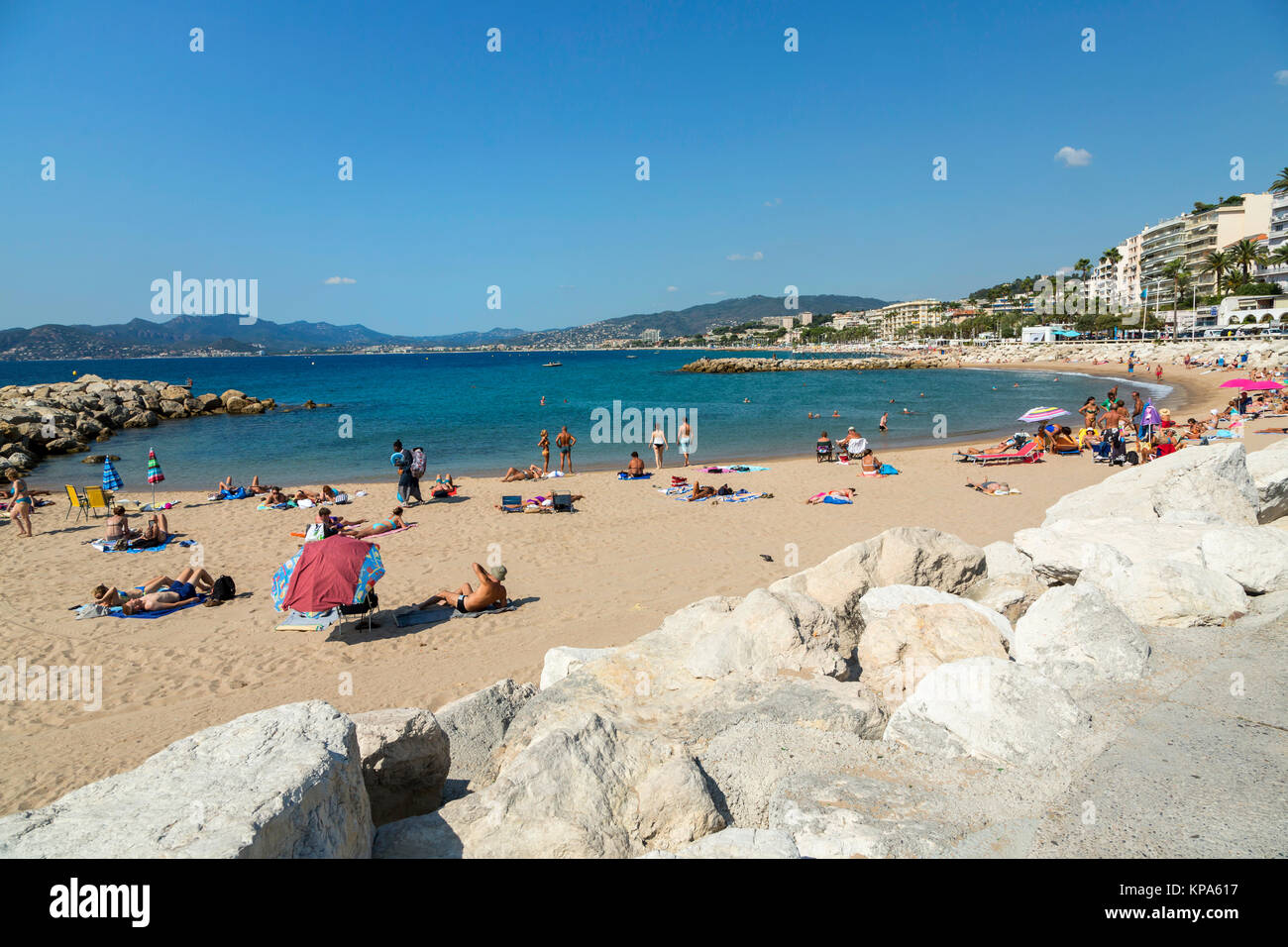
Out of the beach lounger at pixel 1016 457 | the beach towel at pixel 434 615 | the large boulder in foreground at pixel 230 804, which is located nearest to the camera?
the large boulder in foreground at pixel 230 804

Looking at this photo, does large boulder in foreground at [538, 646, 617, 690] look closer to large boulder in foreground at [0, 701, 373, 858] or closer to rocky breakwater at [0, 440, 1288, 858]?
rocky breakwater at [0, 440, 1288, 858]

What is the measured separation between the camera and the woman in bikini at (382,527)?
13.6 m

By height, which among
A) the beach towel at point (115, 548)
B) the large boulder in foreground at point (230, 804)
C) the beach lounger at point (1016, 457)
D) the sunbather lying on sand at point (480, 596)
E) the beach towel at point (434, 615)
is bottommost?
the beach towel at point (434, 615)

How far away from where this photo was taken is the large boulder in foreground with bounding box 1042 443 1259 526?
7.20m

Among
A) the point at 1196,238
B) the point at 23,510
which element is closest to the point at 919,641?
the point at 23,510

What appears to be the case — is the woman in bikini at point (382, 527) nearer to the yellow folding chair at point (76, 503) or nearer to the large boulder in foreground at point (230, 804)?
the yellow folding chair at point (76, 503)

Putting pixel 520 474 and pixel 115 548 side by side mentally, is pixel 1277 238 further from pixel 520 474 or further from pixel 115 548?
pixel 115 548

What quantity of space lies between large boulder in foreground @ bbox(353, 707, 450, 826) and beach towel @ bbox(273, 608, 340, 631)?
551cm

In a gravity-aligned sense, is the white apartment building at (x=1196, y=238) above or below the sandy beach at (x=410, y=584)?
above

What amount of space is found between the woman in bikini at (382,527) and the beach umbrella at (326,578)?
15.3 ft

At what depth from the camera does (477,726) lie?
500 centimetres

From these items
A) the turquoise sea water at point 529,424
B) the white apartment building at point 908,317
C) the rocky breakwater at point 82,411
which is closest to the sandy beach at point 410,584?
the turquoise sea water at point 529,424
